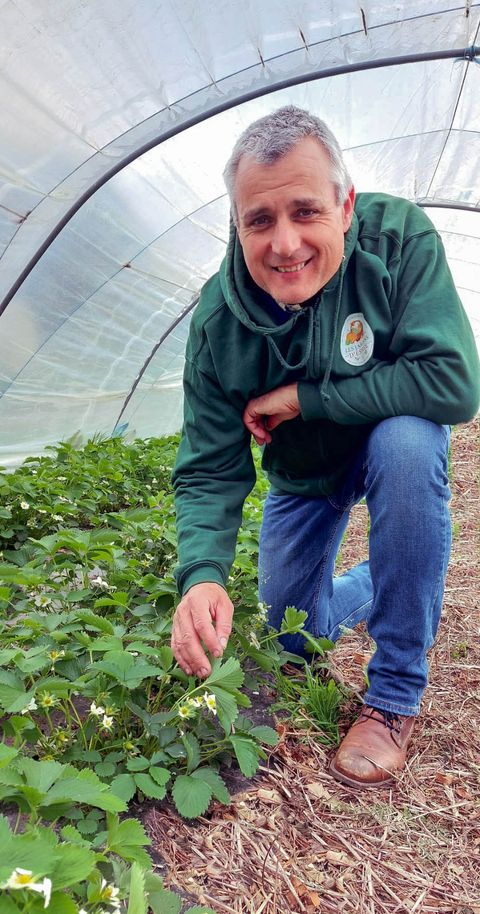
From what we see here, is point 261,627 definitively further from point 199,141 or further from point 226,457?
point 199,141

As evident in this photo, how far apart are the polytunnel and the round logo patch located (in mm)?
2041

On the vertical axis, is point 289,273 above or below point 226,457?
above

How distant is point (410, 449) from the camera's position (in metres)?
1.79

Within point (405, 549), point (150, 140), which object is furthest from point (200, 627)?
point (150, 140)

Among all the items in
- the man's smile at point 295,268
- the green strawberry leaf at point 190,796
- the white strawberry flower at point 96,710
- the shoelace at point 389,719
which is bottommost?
the shoelace at point 389,719

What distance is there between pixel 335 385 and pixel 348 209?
1.44 ft

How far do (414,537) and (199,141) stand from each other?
347 centimetres

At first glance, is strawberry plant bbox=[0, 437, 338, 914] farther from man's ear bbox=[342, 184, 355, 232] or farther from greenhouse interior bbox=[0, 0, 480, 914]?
man's ear bbox=[342, 184, 355, 232]

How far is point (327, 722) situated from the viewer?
75.1 inches

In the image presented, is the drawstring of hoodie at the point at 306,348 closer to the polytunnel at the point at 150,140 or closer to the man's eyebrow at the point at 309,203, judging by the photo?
the man's eyebrow at the point at 309,203

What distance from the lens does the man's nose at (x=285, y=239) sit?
172 centimetres

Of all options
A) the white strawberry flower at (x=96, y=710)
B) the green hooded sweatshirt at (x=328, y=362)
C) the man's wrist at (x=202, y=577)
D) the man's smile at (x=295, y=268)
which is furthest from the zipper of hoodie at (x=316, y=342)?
the white strawberry flower at (x=96, y=710)

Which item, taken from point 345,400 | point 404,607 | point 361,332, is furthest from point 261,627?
point 361,332

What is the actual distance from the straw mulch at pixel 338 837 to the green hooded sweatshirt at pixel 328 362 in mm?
508
